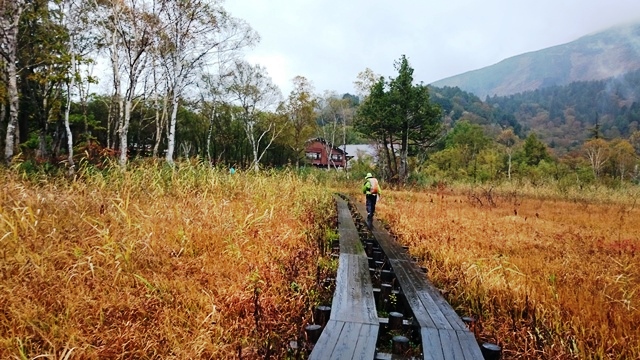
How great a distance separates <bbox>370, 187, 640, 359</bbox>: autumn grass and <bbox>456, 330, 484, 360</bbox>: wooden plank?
41cm

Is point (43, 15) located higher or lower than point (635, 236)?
higher

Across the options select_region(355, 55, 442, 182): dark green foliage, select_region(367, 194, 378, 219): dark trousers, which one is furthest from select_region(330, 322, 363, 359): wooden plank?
select_region(355, 55, 442, 182): dark green foliage

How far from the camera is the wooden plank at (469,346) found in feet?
7.41

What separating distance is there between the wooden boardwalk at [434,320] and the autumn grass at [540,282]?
36cm

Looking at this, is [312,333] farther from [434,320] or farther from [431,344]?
[434,320]

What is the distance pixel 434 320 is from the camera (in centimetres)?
281

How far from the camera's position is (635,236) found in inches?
297

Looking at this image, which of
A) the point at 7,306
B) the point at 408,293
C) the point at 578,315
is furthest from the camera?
the point at 408,293

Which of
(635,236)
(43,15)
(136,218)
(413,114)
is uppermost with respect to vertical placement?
(43,15)

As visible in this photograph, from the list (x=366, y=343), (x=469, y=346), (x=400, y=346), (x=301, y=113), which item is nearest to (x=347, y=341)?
(x=366, y=343)

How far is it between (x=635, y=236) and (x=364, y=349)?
8.15 metres

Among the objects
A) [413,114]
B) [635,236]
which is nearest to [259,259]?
[635,236]

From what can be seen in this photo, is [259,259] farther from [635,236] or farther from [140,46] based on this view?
[140,46]

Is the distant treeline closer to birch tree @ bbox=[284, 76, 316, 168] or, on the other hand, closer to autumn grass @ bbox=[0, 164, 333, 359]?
birch tree @ bbox=[284, 76, 316, 168]
